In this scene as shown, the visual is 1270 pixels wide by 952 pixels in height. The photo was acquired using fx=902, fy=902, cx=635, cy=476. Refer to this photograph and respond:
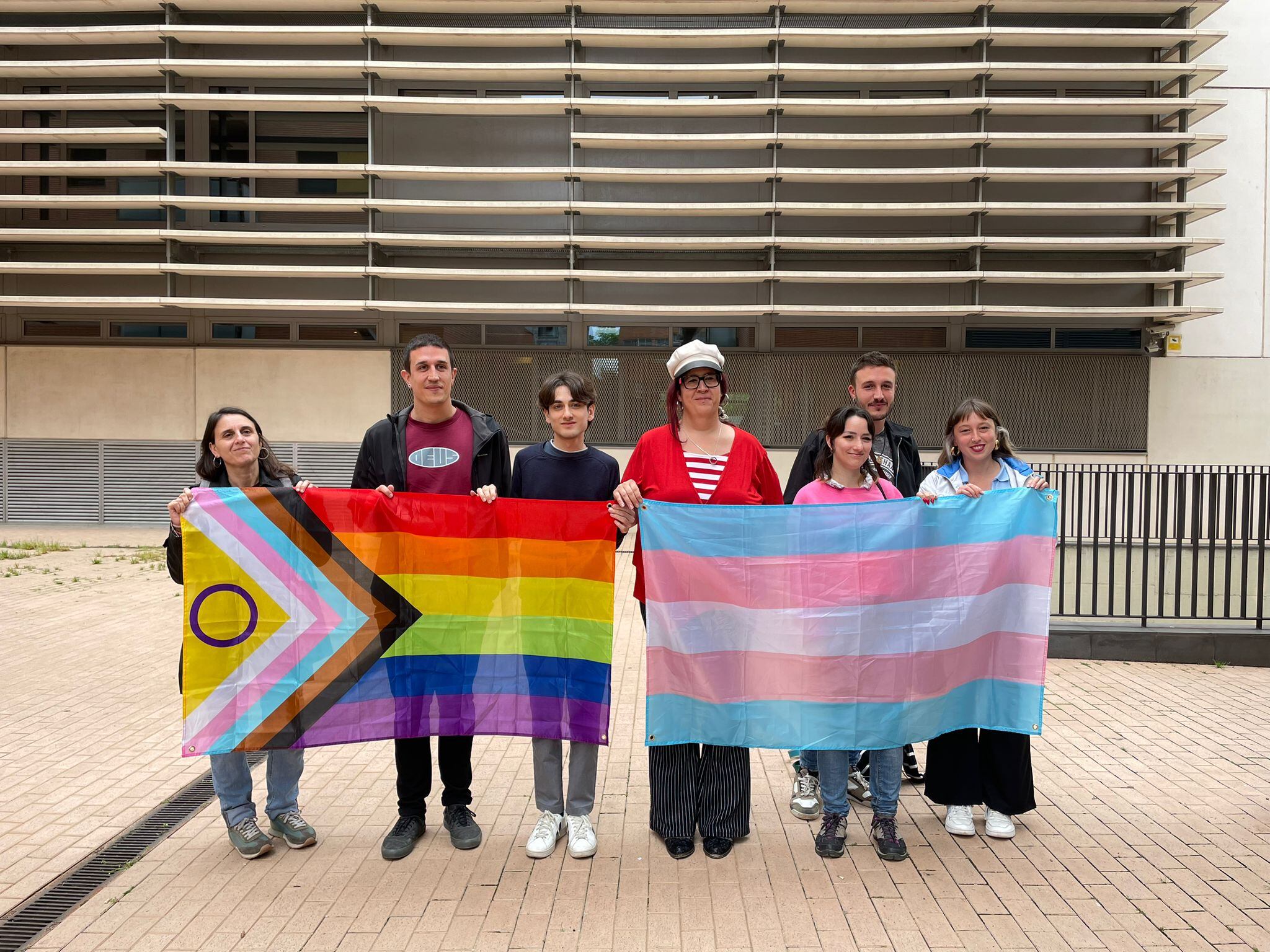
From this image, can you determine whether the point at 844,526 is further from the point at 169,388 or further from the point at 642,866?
the point at 169,388

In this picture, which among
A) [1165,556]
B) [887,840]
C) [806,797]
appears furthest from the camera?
[1165,556]

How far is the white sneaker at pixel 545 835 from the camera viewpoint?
4.13m

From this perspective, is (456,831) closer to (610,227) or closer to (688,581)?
(688,581)

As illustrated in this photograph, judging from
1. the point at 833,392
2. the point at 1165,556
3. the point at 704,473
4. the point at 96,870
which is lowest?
the point at 96,870

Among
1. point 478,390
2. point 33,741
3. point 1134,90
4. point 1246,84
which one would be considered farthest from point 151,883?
point 1246,84

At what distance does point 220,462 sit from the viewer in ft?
14.3

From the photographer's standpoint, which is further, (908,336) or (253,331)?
(253,331)

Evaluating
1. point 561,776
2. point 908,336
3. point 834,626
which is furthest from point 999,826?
point 908,336

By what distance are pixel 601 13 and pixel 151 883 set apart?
16427mm

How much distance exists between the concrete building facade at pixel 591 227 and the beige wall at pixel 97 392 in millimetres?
60

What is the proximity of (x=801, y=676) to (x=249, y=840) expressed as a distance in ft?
8.66

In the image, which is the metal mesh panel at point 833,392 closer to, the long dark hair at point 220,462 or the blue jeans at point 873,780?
the long dark hair at point 220,462

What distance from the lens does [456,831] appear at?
427 cm

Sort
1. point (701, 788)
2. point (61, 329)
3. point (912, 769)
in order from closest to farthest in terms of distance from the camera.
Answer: point (701, 788) → point (912, 769) → point (61, 329)
